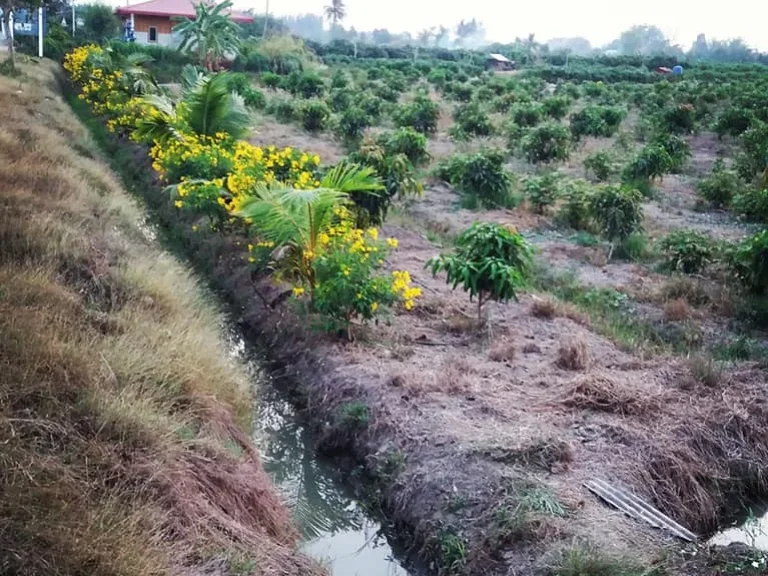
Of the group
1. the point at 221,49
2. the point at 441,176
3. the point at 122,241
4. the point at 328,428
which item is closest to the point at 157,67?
the point at 221,49

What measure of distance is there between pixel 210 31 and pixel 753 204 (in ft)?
91.2

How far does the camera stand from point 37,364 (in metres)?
4.65

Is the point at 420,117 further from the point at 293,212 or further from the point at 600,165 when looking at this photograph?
the point at 293,212

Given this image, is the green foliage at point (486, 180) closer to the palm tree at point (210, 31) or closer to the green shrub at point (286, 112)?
the green shrub at point (286, 112)

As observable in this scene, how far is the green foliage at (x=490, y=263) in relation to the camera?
7371 mm

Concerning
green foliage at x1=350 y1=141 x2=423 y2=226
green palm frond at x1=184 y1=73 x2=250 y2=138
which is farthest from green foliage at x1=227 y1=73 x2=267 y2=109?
green foliage at x1=350 y1=141 x2=423 y2=226

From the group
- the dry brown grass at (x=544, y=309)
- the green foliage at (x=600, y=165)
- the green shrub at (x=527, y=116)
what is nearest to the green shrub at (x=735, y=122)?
the green shrub at (x=527, y=116)

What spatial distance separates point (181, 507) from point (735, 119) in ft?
72.7

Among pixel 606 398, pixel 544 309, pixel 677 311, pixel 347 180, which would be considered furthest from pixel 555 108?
pixel 606 398

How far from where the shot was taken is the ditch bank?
4699mm

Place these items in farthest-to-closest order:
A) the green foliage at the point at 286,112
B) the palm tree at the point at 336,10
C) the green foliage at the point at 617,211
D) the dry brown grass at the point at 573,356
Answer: the palm tree at the point at 336,10
the green foliage at the point at 286,112
the green foliage at the point at 617,211
the dry brown grass at the point at 573,356

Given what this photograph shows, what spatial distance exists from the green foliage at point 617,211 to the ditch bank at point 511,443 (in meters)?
3.45

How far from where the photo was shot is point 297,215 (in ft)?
25.1

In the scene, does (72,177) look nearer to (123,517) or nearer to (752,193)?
(123,517)
